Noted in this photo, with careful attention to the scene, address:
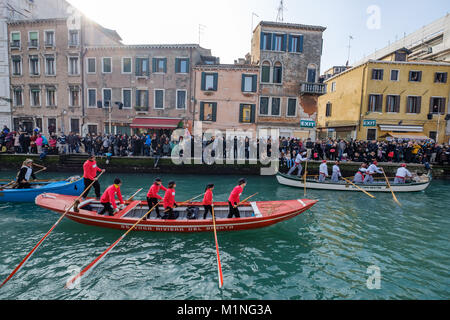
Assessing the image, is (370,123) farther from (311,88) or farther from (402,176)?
(402,176)

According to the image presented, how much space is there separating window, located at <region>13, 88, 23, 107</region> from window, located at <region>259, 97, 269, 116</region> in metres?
25.4

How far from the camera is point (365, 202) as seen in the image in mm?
13891

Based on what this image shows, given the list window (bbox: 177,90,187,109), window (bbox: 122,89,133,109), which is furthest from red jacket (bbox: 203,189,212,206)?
window (bbox: 122,89,133,109)

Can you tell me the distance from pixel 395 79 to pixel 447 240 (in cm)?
2338

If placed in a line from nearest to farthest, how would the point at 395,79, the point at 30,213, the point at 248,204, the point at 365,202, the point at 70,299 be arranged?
the point at 70,299 < the point at 248,204 < the point at 30,213 < the point at 365,202 < the point at 395,79

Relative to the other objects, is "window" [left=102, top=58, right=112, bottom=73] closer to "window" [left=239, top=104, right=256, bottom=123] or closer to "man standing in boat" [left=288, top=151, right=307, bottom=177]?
"window" [left=239, top=104, right=256, bottom=123]

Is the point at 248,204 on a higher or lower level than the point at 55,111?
lower

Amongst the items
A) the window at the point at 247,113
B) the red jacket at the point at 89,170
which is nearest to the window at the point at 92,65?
the window at the point at 247,113

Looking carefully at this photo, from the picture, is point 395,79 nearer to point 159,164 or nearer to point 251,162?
point 251,162

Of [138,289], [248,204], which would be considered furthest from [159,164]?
[138,289]

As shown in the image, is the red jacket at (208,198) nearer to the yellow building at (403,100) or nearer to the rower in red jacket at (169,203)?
the rower in red jacket at (169,203)

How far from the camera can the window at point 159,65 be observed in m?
26.3

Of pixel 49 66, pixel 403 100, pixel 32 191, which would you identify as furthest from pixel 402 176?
pixel 49 66

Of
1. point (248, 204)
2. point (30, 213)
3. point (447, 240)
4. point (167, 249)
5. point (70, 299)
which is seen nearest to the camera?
point (70, 299)
